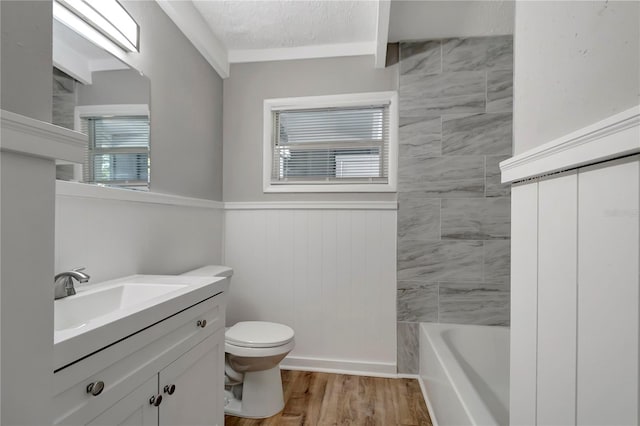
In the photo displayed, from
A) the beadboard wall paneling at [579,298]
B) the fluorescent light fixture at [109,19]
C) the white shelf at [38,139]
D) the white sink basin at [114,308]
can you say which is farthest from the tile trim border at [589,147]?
the fluorescent light fixture at [109,19]

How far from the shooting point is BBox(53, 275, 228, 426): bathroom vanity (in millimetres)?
728

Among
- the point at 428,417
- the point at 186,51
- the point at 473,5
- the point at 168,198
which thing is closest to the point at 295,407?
the point at 428,417

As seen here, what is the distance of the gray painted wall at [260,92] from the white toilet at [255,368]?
0.88 meters

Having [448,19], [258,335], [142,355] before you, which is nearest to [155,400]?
[142,355]

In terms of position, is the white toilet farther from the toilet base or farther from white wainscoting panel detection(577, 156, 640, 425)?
white wainscoting panel detection(577, 156, 640, 425)

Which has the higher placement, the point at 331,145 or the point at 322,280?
the point at 331,145

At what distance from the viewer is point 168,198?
1.79m

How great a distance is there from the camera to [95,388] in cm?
77

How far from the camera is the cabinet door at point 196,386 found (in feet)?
3.51

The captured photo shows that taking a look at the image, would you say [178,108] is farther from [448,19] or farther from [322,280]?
[448,19]

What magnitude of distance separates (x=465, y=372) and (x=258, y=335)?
1.24 meters

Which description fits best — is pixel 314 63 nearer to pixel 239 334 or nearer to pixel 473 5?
pixel 473 5

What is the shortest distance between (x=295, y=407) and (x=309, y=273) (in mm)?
887

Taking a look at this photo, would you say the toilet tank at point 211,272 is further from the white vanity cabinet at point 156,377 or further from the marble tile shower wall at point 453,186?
the marble tile shower wall at point 453,186
